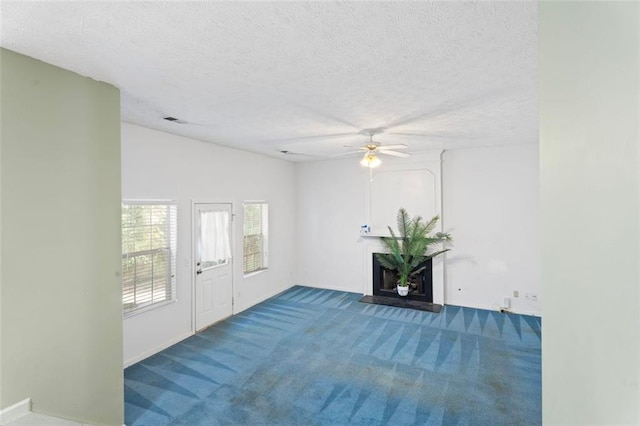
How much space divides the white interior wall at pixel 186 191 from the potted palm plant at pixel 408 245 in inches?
96.7

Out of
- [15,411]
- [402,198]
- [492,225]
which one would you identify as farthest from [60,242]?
[492,225]

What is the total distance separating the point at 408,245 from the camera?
6.16m

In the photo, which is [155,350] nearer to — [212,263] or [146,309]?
[146,309]

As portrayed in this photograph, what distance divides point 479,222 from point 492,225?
220 mm

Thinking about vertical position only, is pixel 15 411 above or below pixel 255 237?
below

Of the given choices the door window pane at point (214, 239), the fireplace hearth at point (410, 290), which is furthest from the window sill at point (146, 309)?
the fireplace hearth at point (410, 290)

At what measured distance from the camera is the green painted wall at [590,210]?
51 cm

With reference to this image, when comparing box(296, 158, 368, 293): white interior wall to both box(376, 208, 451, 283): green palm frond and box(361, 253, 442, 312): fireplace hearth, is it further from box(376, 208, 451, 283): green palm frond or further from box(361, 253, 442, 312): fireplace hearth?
box(376, 208, 451, 283): green palm frond

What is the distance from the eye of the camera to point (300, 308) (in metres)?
6.00

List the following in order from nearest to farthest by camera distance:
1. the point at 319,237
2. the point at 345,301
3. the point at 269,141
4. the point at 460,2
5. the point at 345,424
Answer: the point at 460,2 < the point at 345,424 < the point at 269,141 < the point at 345,301 < the point at 319,237

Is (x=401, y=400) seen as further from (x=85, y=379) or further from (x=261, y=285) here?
(x=261, y=285)

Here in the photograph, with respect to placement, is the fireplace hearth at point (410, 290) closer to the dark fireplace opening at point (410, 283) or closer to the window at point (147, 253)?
the dark fireplace opening at point (410, 283)

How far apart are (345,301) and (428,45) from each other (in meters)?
5.25

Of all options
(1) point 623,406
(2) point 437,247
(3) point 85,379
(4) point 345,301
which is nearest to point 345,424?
(3) point 85,379
